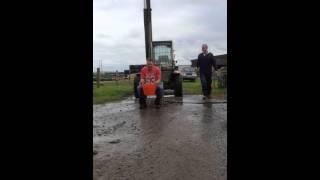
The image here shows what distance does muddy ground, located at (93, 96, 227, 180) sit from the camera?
190 inches

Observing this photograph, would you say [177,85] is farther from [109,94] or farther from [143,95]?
[109,94]

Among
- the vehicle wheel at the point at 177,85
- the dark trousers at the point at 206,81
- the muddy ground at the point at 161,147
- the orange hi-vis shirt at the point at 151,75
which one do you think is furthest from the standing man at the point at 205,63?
the muddy ground at the point at 161,147

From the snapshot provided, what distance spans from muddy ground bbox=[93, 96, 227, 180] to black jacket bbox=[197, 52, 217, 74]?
4.77 meters

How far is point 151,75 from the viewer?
1391cm

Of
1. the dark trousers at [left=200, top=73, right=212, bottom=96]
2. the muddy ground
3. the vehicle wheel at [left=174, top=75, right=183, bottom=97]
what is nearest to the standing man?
the dark trousers at [left=200, top=73, right=212, bottom=96]

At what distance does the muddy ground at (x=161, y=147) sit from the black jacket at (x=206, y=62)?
477cm

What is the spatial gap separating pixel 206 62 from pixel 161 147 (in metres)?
9.52

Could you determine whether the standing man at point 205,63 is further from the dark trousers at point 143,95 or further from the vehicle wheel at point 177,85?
the dark trousers at point 143,95

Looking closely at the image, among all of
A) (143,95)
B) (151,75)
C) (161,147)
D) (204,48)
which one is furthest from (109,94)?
(161,147)
